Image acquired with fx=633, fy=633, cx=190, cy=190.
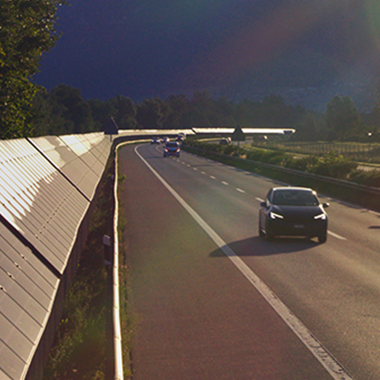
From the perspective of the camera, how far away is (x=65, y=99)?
164 m

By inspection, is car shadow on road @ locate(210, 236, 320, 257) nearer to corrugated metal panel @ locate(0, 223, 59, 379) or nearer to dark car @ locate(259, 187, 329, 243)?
dark car @ locate(259, 187, 329, 243)

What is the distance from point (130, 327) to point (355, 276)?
5.52 meters

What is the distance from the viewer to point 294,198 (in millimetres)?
18531

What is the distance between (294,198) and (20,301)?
13.8m

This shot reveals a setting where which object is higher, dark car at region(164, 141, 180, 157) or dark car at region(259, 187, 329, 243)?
dark car at region(259, 187, 329, 243)

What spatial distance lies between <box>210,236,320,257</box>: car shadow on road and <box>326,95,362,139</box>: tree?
522ft

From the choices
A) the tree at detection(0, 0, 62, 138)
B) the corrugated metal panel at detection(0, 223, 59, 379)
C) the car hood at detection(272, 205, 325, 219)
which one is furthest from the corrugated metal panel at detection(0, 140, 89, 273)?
the tree at detection(0, 0, 62, 138)

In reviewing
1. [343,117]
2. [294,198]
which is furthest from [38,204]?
[343,117]

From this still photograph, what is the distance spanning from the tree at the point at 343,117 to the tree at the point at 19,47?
155 meters

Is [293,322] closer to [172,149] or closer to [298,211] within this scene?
[298,211]

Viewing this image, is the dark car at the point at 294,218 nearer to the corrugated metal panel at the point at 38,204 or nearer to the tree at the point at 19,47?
the corrugated metal panel at the point at 38,204

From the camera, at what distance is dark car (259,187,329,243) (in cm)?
1714

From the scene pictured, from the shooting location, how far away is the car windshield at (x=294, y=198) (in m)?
18.2

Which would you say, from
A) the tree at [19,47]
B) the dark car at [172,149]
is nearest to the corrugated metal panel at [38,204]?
the tree at [19,47]
